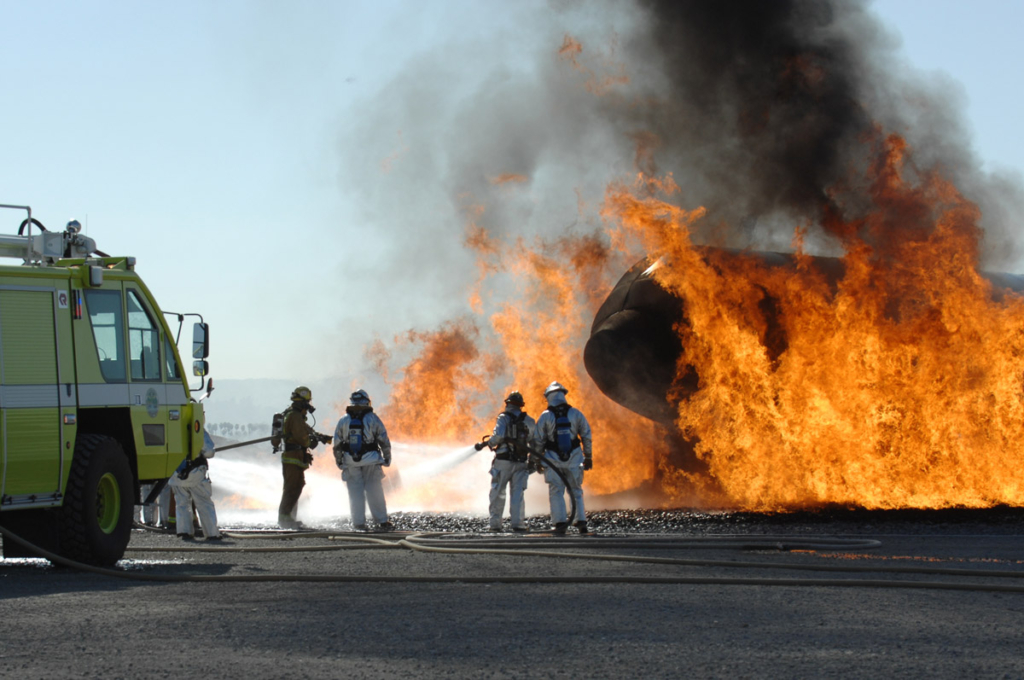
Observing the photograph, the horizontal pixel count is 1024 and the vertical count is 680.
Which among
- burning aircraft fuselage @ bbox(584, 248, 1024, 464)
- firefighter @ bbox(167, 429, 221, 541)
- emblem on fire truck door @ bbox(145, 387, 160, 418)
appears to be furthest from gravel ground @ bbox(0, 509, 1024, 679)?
burning aircraft fuselage @ bbox(584, 248, 1024, 464)

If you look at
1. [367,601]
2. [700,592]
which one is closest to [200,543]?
[367,601]

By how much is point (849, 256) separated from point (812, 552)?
7545 mm

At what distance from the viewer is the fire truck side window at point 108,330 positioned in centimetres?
1144

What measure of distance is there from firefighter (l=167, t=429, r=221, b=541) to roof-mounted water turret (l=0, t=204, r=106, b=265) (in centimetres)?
390

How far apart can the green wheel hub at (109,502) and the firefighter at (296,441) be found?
22.3 ft

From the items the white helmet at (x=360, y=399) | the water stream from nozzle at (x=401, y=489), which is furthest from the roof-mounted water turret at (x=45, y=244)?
the water stream from nozzle at (x=401, y=489)

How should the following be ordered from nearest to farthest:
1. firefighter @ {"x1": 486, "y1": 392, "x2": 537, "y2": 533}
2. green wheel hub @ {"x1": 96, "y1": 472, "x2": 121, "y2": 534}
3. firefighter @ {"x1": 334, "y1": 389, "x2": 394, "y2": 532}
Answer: green wheel hub @ {"x1": 96, "y1": 472, "x2": 121, "y2": 534}
firefighter @ {"x1": 486, "y1": 392, "x2": 537, "y2": 533}
firefighter @ {"x1": 334, "y1": 389, "x2": 394, "y2": 532}

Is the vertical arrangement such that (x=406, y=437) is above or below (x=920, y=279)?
below

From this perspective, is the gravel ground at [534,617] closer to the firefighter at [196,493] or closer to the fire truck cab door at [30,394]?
the fire truck cab door at [30,394]

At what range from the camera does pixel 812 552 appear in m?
11.9

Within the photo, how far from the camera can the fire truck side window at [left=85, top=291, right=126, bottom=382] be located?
Result: 11.4 meters

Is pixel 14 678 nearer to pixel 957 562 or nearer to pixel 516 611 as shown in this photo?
pixel 516 611

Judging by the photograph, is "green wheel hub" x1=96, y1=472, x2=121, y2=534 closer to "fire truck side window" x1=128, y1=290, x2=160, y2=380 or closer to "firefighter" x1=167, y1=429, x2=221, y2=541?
"fire truck side window" x1=128, y1=290, x2=160, y2=380

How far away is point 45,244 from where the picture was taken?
453 inches
